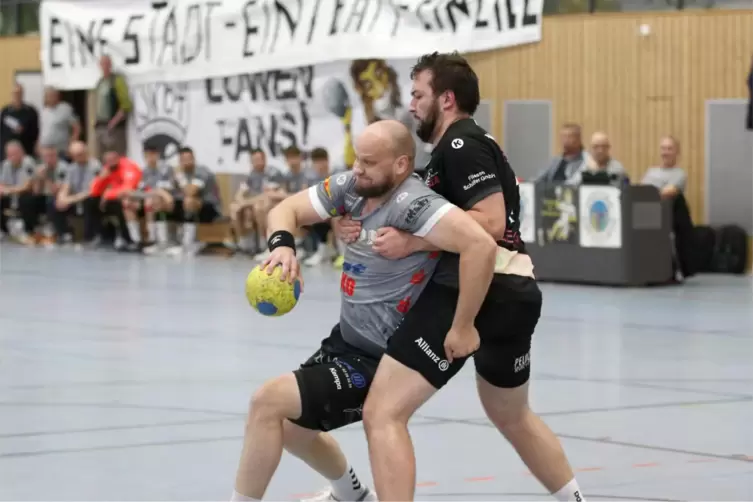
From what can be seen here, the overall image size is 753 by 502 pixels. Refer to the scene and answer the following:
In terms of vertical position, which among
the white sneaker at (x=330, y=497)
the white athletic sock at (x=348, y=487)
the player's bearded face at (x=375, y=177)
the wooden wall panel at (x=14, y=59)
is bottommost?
the white sneaker at (x=330, y=497)

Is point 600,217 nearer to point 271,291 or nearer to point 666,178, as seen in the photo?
point 666,178

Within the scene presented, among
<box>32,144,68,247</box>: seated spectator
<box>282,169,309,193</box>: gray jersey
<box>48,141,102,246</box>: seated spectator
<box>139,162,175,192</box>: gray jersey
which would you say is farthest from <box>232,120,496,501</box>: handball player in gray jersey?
<box>32,144,68,247</box>: seated spectator

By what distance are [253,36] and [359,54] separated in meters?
2.68

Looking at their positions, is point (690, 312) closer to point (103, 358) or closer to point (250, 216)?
point (103, 358)

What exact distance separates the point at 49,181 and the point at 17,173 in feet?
3.03

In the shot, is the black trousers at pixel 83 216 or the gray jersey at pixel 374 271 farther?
the black trousers at pixel 83 216

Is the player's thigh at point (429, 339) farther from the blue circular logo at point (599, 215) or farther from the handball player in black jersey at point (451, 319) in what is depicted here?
the blue circular logo at point (599, 215)

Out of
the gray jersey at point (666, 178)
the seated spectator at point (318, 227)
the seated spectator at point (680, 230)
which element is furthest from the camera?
the seated spectator at point (318, 227)

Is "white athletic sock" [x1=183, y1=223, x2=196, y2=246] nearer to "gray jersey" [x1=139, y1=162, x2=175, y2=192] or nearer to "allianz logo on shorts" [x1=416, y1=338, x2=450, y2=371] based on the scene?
"gray jersey" [x1=139, y1=162, x2=175, y2=192]

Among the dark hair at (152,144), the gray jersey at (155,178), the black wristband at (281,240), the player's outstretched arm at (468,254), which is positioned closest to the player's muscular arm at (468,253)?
A: the player's outstretched arm at (468,254)

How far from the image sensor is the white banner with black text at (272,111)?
21.4 metres

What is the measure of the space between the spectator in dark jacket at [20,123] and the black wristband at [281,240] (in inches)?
873

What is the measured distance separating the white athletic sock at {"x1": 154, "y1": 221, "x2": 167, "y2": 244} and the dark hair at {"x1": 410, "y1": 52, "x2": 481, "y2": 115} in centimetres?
1737

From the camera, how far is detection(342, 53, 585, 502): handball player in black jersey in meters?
5.75
